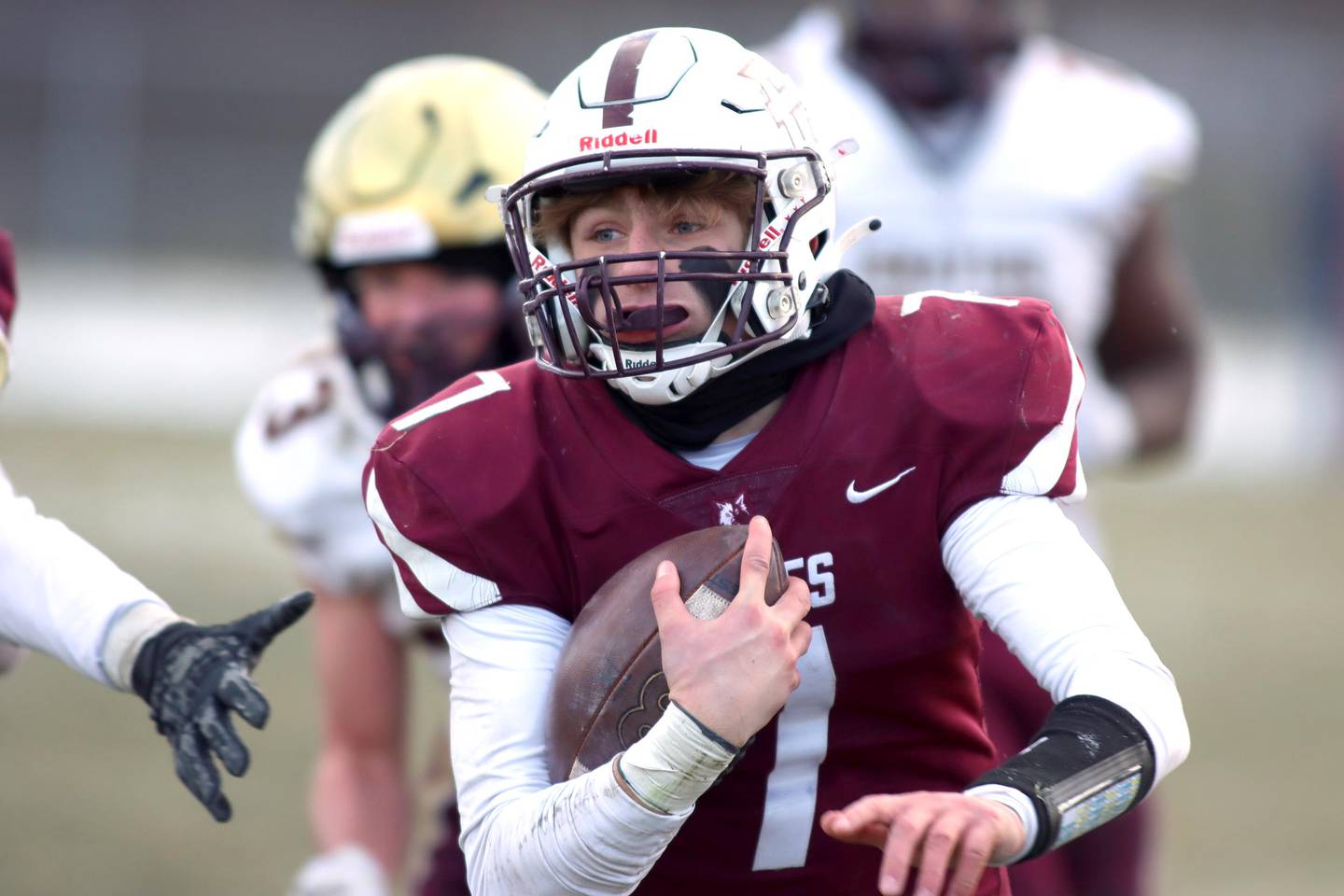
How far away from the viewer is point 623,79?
2375 mm

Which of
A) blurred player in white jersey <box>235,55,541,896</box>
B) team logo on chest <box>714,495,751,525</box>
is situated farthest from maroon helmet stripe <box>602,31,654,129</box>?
blurred player in white jersey <box>235,55,541,896</box>

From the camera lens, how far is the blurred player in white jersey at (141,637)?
2.34 meters

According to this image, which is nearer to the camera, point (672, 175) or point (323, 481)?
point (672, 175)

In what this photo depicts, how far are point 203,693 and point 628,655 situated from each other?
1.87ft

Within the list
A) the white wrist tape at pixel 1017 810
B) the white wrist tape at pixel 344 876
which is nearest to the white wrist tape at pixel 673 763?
the white wrist tape at pixel 1017 810

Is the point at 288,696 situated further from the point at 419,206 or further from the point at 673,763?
the point at 673,763

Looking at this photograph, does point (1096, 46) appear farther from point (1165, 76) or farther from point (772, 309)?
point (772, 309)

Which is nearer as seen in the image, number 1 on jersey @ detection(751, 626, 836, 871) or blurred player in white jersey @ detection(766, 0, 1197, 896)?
number 1 on jersey @ detection(751, 626, 836, 871)

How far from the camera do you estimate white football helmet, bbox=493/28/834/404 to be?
7.39ft

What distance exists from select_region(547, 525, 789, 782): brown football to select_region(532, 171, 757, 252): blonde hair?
16.2 inches

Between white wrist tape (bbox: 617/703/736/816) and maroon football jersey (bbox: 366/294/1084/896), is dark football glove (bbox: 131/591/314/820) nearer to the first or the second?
maroon football jersey (bbox: 366/294/1084/896)

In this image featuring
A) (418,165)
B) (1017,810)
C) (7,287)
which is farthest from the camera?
(418,165)

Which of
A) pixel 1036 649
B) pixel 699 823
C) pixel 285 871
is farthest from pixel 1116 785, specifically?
pixel 285 871

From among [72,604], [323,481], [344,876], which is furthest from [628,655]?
[323,481]
